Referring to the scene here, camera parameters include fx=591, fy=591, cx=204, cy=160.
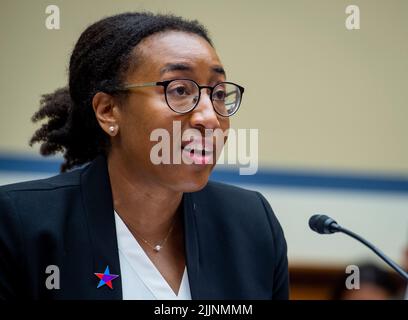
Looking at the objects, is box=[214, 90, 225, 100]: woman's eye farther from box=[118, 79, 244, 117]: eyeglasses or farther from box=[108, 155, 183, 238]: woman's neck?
box=[108, 155, 183, 238]: woman's neck

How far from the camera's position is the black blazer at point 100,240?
1.24 meters

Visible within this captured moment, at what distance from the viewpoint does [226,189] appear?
1.60m

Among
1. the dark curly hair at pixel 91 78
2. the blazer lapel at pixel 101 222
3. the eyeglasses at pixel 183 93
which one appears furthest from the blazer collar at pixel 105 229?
the eyeglasses at pixel 183 93

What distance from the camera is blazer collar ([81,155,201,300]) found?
129 centimetres

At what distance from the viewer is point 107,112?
1442 millimetres

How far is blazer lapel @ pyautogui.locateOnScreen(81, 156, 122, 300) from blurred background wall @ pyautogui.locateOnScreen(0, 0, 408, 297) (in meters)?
1.03

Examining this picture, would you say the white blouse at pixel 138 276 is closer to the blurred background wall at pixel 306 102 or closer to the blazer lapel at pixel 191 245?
the blazer lapel at pixel 191 245

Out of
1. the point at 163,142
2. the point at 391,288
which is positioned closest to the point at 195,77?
the point at 163,142

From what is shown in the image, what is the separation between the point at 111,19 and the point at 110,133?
293mm

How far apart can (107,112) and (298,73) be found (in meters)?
1.54

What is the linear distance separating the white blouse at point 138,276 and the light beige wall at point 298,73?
120 cm

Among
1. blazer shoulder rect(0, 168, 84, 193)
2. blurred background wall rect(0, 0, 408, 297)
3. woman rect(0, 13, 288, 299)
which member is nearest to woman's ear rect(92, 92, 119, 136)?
woman rect(0, 13, 288, 299)
